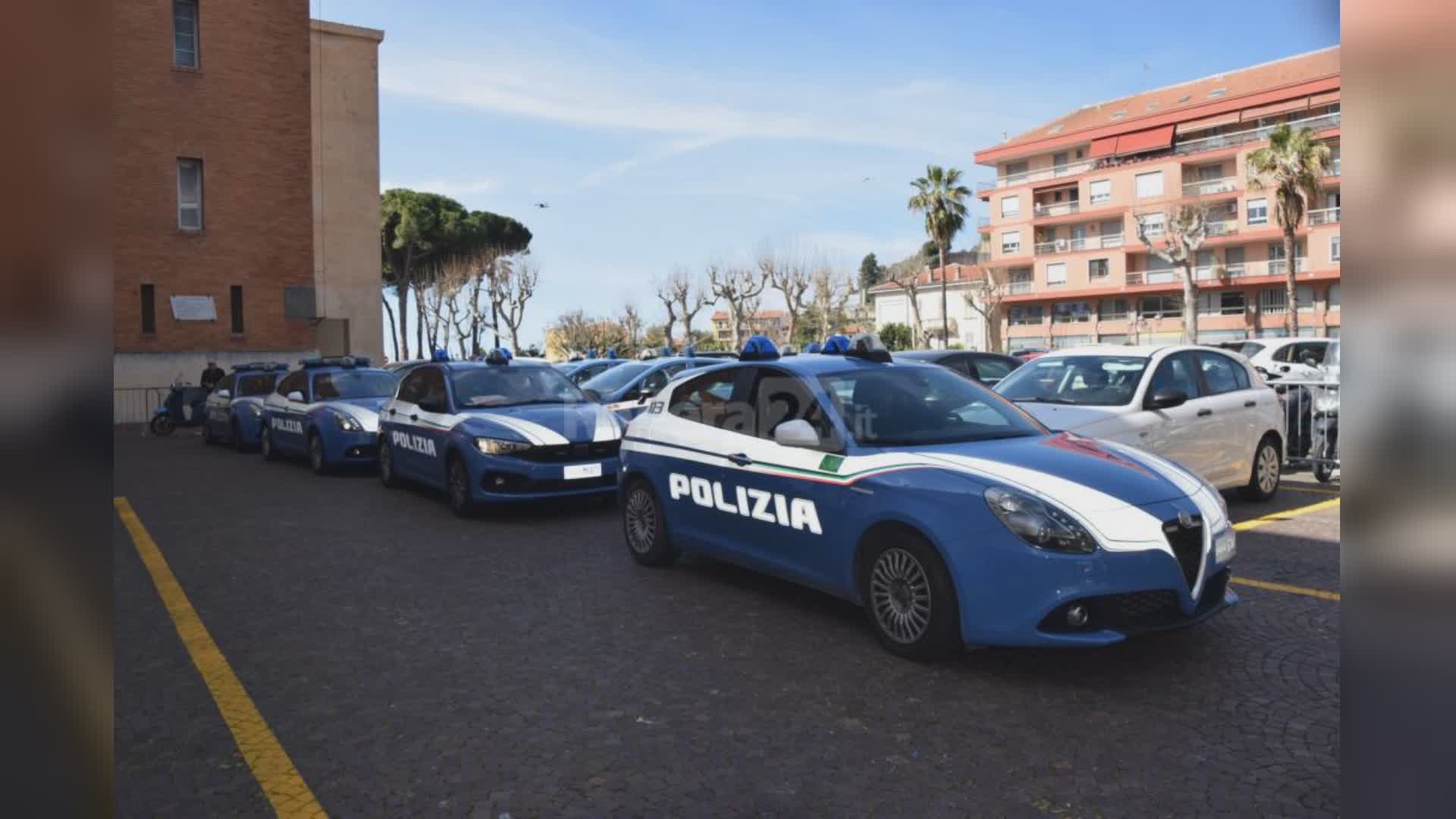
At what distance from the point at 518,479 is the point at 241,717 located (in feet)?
17.6

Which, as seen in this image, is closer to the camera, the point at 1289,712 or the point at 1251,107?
the point at 1289,712

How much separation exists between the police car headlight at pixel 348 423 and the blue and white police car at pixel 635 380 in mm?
3168

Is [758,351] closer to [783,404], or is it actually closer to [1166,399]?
[783,404]

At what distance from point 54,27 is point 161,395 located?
Result: 3102 cm

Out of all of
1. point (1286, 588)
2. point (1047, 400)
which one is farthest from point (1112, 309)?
point (1286, 588)

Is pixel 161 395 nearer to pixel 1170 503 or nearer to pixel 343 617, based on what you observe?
pixel 343 617

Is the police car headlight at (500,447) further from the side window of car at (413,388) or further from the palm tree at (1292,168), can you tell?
the palm tree at (1292,168)

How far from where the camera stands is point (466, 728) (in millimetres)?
4570

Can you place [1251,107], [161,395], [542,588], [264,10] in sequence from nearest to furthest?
1. [542,588]
2. [161,395]
3. [264,10]
4. [1251,107]

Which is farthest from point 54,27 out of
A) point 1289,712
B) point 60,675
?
point 1289,712

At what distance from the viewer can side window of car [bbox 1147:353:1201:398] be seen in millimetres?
9273

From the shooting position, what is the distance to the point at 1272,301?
55.1m

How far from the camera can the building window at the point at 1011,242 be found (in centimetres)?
6600

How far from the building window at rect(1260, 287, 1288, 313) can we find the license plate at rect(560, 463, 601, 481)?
54.0 metres
